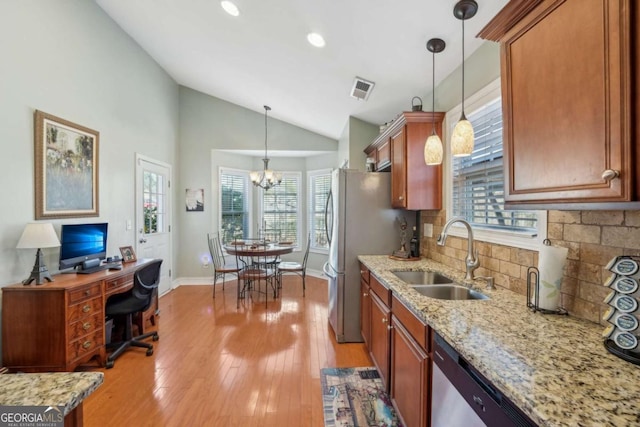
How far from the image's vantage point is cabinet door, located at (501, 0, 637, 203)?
81cm

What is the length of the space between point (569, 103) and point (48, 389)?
183 cm

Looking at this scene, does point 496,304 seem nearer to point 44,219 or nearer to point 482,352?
point 482,352

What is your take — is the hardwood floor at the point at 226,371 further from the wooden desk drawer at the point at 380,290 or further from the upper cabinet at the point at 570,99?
the upper cabinet at the point at 570,99

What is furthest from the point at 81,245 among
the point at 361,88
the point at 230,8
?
the point at 361,88

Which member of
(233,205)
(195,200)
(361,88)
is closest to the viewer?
(361,88)

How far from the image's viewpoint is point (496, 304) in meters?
1.50

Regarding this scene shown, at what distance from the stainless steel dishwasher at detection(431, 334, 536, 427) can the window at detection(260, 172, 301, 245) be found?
502 cm

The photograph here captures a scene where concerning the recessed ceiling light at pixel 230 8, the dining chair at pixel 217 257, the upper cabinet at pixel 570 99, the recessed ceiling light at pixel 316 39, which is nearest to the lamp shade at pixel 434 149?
the upper cabinet at pixel 570 99

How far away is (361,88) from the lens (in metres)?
3.19

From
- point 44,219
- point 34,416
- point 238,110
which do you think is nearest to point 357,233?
point 34,416

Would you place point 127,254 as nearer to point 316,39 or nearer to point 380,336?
point 380,336

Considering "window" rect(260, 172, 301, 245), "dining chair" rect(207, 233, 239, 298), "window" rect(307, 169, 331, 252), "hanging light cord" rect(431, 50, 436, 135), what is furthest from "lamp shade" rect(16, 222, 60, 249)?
"window" rect(307, 169, 331, 252)

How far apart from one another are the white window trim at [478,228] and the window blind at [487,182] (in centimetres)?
4

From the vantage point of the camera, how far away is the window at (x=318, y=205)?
5.93 m
